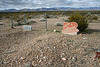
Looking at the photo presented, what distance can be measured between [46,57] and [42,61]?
30 centimetres

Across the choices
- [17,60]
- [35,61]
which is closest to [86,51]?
[35,61]

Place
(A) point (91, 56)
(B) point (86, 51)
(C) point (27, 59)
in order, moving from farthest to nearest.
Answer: (B) point (86, 51) → (A) point (91, 56) → (C) point (27, 59)

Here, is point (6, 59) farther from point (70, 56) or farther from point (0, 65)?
point (70, 56)

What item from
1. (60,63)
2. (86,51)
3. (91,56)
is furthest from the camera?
(86,51)

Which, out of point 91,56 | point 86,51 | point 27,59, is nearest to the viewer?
point 27,59

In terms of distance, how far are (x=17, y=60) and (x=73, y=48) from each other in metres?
2.84

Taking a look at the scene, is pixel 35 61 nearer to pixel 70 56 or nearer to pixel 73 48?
pixel 70 56

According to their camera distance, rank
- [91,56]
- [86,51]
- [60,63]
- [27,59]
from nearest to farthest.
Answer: [60,63] < [27,59] < [91,56] < [86,51]

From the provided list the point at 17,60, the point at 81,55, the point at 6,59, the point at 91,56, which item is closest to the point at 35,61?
the point at 17,60

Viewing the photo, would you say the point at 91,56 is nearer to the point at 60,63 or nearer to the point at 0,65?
the point at 60,63

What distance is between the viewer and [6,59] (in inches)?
185

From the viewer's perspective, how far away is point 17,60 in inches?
178

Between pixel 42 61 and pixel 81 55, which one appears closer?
pixel 42 61

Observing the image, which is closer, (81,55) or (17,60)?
(17,60)
